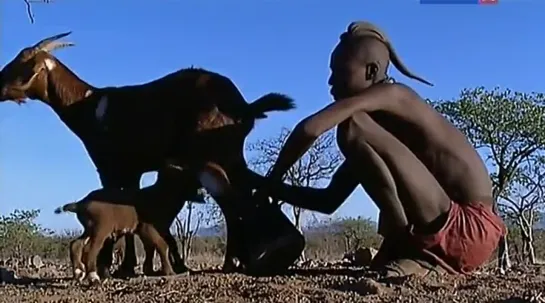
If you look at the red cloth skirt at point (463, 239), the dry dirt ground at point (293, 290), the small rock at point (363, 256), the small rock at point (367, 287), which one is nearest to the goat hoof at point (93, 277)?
the dry dirt ground at point (293, 290)

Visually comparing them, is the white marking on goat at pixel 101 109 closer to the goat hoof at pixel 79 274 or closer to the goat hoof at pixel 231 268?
the goat hoof at pixel 79 274

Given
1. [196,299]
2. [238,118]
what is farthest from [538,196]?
[196,299]

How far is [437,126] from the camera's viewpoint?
5.57 meters

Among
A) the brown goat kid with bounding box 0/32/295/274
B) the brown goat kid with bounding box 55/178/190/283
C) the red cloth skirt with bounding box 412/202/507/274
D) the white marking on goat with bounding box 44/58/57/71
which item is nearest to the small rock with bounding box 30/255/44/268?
the brown goat kid with bounding box 0/32/295/274

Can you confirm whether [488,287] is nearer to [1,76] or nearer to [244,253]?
[244,253]

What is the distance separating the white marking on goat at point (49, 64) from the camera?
688cm

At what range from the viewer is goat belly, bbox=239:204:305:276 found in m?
6.10

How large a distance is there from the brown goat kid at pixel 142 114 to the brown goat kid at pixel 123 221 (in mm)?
338

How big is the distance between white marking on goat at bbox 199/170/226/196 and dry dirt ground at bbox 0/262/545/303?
0.92 m

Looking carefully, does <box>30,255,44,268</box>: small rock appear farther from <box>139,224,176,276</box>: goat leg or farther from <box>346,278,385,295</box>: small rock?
<box>346,278,385,295</box>: small rock

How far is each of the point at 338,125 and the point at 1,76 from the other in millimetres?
2922

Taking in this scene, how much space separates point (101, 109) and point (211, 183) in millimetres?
1089

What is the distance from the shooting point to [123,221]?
6.22 metres

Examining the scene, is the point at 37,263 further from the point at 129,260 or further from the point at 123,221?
the point at 123,221
